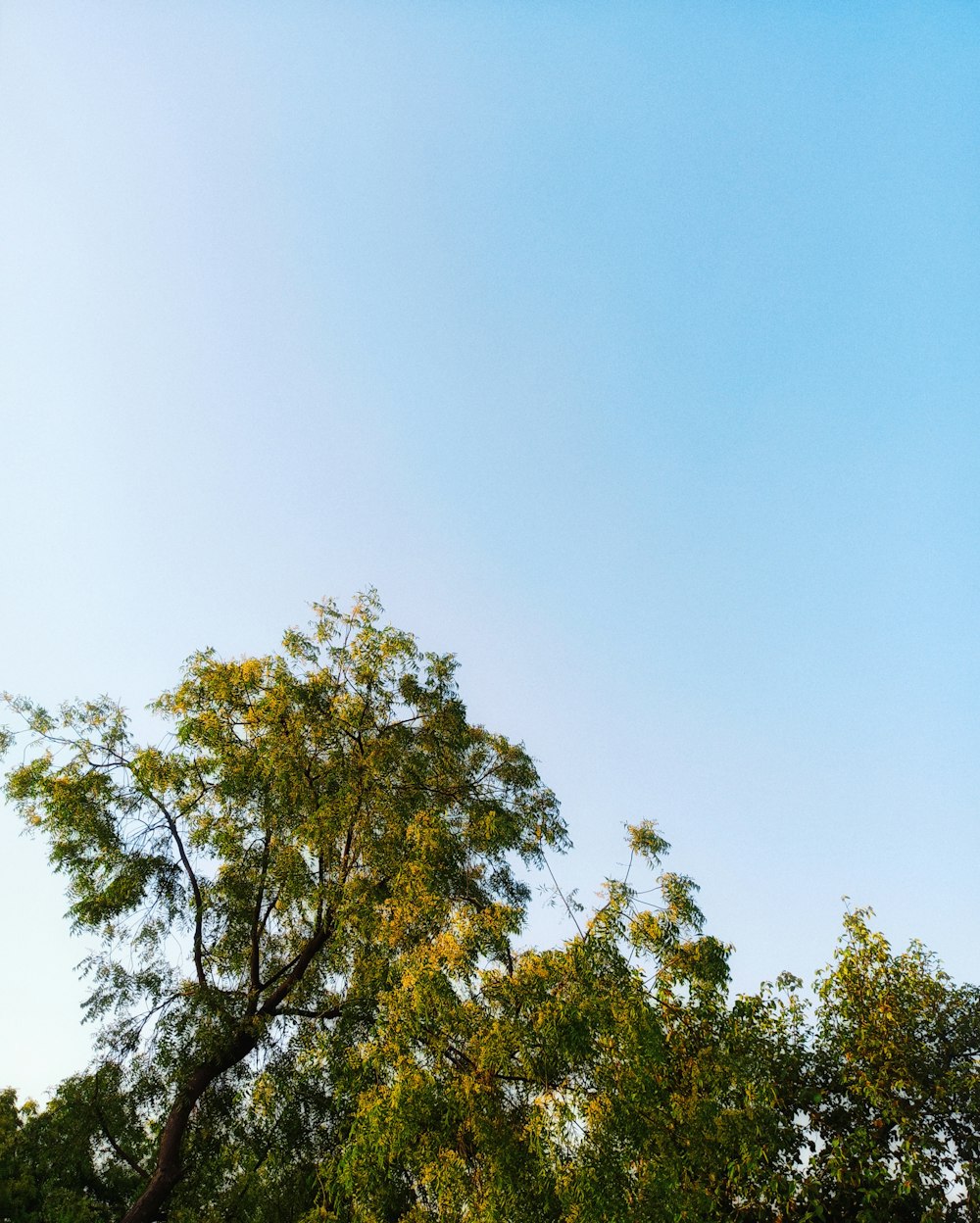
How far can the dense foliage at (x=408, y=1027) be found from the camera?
6242 mm

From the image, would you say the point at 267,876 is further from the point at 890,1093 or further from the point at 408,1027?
the point at 890,1093

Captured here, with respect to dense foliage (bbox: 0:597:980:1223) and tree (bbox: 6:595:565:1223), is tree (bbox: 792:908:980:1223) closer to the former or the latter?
dense foliage (bbox: 0:597:980:1223)

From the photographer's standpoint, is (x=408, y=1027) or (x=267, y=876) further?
(x=267, y=876)

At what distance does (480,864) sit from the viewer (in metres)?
10.8

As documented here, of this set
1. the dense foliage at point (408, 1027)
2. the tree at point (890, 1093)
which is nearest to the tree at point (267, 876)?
the dense foliage at point (408, 1027)

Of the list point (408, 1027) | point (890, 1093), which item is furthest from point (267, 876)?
point (890, 1093)

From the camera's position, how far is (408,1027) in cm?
648

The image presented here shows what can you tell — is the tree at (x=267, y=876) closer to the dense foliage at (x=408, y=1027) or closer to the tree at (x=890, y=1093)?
the dense foliage at (x=408, y=1027)

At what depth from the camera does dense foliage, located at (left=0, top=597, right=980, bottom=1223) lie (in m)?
6.24

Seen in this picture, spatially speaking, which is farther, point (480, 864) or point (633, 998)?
point (480, 864)

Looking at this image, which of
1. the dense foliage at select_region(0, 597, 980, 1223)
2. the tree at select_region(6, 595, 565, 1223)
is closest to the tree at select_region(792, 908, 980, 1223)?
the dense foliage at select_region(0, 597, 980, 1223)

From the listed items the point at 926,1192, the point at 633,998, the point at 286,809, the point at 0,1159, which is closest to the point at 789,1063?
the point at 926,1192

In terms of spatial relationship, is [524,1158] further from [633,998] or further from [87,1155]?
[87,1155]

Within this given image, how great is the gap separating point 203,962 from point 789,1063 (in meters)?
7.48
